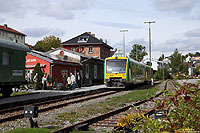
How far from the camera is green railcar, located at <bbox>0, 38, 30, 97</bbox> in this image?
16219 millimetres

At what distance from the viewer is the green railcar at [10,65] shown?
639 inches

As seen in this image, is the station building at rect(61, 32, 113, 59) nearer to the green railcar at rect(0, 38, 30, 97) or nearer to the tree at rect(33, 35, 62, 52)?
the tree at rect(33, 35, 62, 52)

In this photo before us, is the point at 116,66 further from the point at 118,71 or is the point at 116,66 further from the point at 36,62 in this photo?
the point at 36,62

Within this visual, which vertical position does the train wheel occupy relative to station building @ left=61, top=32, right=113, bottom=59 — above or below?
below

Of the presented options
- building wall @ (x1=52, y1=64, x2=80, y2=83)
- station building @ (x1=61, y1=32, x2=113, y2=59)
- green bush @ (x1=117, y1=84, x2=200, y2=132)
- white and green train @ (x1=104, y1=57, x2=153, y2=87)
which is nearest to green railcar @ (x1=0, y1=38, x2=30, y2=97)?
white and green train @ (x1=104, y1=57, x2=153, y2=87)

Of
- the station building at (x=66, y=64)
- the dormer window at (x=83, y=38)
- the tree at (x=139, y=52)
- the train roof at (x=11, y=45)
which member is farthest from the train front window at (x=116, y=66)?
the tree at (x=139, y=52)

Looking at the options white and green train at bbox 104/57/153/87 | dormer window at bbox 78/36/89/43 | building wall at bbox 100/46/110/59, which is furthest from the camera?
building wall at bbox 100/46/110/59

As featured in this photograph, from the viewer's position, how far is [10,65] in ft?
55.9

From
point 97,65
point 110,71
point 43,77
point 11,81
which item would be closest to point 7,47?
point 11,81

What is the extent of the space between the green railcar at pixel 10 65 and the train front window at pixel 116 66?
26.2 ft

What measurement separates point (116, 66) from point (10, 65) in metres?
9.69

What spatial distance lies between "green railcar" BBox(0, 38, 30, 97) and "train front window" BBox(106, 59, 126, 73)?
7.98 meters

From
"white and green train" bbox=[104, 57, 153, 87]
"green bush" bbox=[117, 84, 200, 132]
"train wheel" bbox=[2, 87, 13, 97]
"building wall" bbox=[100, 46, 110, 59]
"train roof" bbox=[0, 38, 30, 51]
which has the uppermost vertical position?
"building wall" bbox=[100, 46, 110, 59]

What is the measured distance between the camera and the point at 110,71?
23516 mm
